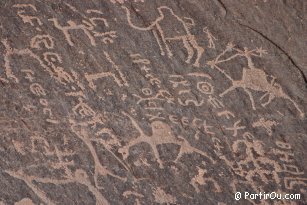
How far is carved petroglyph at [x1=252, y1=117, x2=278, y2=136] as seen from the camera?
6.96 feet

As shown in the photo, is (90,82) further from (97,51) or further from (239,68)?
(239,68)

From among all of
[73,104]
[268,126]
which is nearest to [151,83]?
[73,104]

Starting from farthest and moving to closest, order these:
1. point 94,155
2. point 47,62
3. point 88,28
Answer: point 88,28
point 47,62
point 94,155

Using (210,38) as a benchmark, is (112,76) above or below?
below

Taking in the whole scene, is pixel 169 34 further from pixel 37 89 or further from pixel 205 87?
pixel 37 89

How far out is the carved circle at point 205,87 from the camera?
2.16 m

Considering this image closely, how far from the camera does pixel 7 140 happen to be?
195 cm

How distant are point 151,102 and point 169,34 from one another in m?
0.29

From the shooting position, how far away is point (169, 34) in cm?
225

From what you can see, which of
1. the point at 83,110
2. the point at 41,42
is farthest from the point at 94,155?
the point at 41,42

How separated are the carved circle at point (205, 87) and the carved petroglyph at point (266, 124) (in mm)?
188

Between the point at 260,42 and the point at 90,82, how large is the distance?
0.64 meters

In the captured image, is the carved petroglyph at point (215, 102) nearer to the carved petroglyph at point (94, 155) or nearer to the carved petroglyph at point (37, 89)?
the carved petroglyph at point (94, 155)

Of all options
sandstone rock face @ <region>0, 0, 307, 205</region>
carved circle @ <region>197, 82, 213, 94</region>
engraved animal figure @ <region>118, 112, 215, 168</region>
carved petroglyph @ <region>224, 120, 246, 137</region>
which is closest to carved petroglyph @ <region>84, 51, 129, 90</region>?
sandstone rock face @ <region>0, 0, 307, 205</region>
